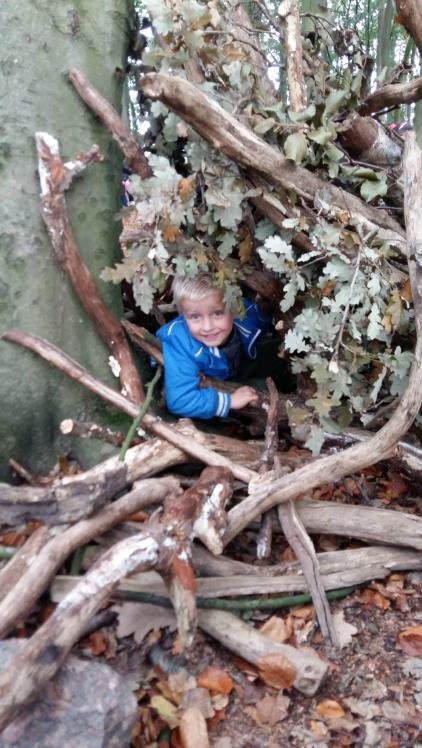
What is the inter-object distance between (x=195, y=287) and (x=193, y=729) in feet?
6.53

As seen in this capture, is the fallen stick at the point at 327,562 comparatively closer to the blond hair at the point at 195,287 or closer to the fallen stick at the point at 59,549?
the fallen stick at the point at 59,549

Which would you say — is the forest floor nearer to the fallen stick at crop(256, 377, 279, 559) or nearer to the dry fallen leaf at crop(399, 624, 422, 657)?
the dry fallen leaf at crop(399, 624, 422, 657)

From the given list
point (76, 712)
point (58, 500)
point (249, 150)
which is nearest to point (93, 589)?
point (76, 712)

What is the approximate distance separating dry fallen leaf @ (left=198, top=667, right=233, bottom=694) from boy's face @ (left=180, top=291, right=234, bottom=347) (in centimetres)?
171

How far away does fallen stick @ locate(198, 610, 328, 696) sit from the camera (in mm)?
1940

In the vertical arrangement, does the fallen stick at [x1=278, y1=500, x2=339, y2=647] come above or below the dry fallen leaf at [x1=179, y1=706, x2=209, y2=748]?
below

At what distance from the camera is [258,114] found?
2877 millimetres

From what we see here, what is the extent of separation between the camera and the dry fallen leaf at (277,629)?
2.18 meters

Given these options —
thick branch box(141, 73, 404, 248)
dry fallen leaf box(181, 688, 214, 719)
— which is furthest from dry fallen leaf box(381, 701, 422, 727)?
thick branch box(141, 73, 404, 248)

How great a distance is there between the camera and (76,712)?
155 cm

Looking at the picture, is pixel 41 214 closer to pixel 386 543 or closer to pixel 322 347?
pixel 322 347

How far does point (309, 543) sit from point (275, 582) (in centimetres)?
22

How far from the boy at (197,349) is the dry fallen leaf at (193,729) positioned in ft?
4.96

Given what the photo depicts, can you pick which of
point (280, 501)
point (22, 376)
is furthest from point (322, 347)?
point (22, 376)
